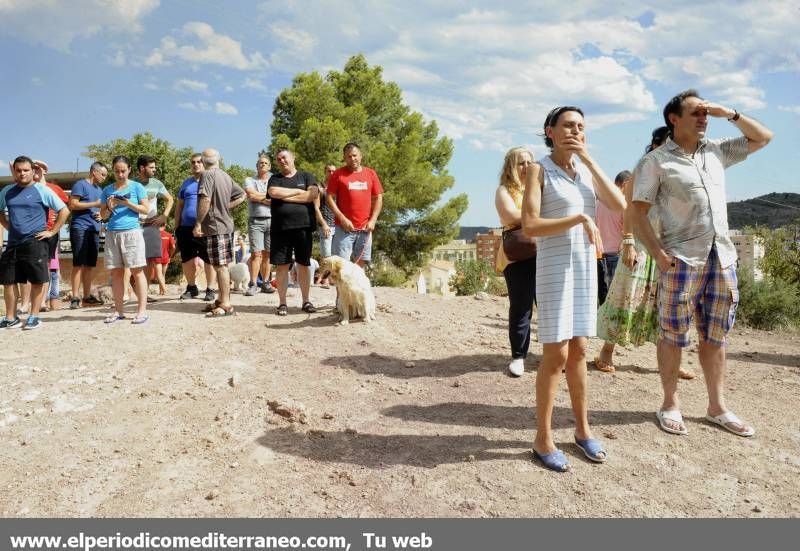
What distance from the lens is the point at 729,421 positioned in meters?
Result: 3.64

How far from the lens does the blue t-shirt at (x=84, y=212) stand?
7457mm

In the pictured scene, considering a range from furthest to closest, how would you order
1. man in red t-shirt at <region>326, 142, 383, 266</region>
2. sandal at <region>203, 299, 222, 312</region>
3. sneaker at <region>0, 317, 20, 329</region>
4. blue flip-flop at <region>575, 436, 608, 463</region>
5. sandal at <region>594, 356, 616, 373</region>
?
sandal at <region>203, 299, 222, 312</region>, man in red t-shirt at <region>326, 142, 383, 266</region>, sneaker at <region>0, 317, 20, 329</region>, sandal at <region>594, 356, 616, 373</region>, blue flip-flop at <region>575, 436, 608, 463</region>

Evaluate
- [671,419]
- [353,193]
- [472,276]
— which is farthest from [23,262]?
[472,276]

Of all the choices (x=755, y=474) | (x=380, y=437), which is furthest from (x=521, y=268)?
(x=755, y=474)

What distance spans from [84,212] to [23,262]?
5.19 ft

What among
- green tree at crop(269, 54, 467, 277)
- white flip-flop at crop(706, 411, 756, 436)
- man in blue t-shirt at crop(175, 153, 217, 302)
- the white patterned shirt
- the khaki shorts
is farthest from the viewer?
green tree at crop(269, 54, 467, 277)

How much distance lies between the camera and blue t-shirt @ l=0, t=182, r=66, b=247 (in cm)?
606

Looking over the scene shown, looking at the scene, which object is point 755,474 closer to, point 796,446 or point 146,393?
point 796,446

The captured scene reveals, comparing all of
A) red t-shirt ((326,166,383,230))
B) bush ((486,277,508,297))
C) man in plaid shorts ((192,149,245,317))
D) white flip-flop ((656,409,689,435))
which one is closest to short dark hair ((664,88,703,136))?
white flip-flop ((656,409,689,435))

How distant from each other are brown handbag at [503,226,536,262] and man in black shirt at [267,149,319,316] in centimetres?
279

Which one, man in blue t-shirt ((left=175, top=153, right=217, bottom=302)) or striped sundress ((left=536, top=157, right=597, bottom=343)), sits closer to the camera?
striped sundress ((left=536, top=157, right=597, bottom=343))

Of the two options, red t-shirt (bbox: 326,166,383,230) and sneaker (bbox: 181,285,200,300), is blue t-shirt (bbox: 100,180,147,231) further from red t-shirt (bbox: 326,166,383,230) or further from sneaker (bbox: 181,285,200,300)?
red t-shirt (bbox: 326,166,383,230)

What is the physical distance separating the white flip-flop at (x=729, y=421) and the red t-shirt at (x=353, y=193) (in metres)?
4.00
